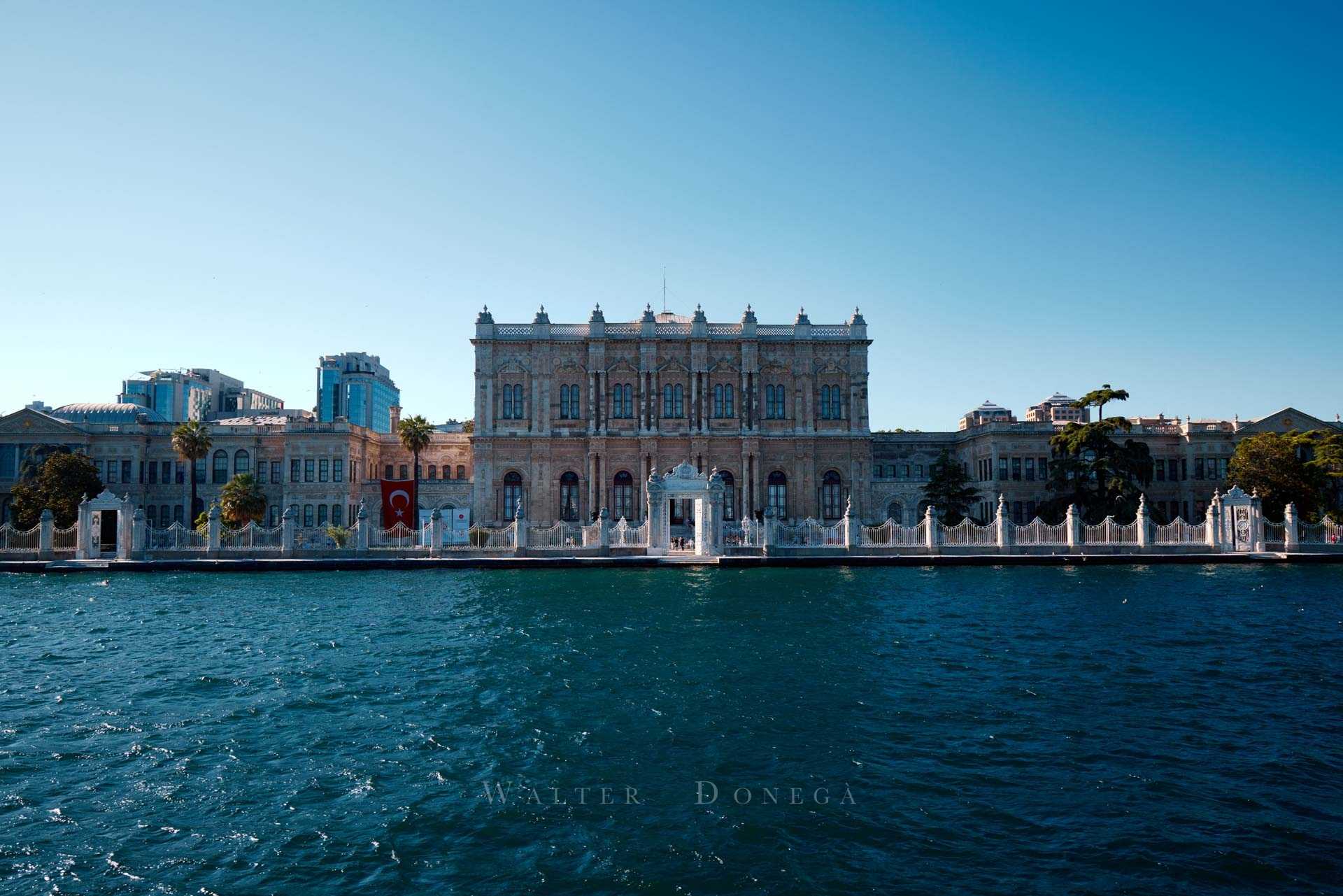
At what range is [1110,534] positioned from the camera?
35.7 m

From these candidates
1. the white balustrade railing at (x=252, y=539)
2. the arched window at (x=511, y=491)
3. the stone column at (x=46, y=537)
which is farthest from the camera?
the arched window at (x=511, y=491)

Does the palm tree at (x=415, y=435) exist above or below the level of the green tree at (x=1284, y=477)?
above

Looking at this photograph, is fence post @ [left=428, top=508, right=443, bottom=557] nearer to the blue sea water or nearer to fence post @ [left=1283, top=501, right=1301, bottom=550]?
the blue sea water

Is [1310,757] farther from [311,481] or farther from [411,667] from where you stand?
[311,481]

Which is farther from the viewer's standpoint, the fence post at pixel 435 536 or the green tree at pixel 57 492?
the green tree at pixel 57 492

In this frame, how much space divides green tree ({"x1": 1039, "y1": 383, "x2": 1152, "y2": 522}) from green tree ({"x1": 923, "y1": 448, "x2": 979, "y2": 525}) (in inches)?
154

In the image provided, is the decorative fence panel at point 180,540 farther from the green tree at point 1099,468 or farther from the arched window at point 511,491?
the green tree at point 1099,468

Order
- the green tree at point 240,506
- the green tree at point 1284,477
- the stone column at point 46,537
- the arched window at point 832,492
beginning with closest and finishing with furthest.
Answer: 1. the stone column at point 46,537
2. the green tree at point 1284,477
3. the green tree at point 240,506
4. the arched window at point 832,492

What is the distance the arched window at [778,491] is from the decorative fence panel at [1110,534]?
62.8 ft

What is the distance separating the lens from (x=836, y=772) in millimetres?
10516

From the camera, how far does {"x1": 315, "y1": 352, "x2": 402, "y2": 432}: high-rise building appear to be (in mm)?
153500

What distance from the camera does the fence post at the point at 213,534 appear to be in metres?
34.9

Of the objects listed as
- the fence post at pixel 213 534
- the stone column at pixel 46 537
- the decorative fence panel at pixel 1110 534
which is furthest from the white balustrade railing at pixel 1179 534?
the stone column at pixel 46 537

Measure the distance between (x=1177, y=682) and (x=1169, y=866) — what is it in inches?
304
